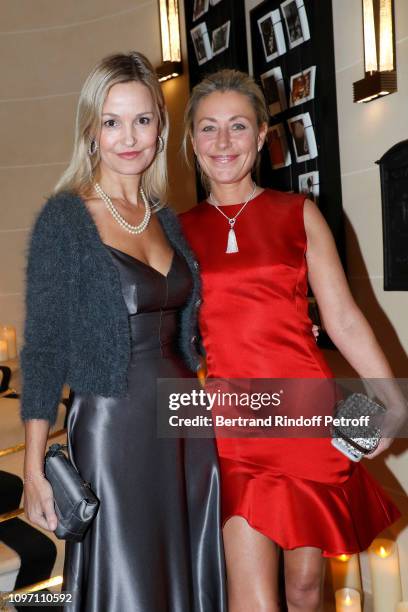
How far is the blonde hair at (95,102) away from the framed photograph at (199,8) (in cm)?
234

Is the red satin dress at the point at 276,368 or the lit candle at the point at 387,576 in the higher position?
the red satin dress at the point at 276,368

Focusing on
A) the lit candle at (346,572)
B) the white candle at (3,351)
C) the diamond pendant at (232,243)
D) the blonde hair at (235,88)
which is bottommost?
the lit candle at (346,572)

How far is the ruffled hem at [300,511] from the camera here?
6.30 ft

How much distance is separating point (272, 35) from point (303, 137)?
555mm

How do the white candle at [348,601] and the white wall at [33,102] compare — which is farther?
the white wall at [33,102]

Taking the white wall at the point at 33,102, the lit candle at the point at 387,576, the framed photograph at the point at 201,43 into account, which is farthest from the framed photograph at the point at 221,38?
the lit candle at the point at 387,576

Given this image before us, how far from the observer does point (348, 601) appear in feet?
9.25

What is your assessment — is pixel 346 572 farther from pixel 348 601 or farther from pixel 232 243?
pixel 232 243

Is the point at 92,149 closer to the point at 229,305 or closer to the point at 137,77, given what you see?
the point at 137,77

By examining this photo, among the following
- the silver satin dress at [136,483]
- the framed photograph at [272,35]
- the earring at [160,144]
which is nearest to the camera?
the silver satin dress at [136,483]

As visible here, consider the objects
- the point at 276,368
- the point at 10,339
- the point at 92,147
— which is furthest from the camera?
the point at 10,339

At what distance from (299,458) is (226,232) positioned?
25.8 inches

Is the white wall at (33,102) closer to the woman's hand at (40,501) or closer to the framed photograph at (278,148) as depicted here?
the framed photograph at (278,148)

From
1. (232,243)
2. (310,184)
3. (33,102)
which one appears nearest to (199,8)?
(310,184)
